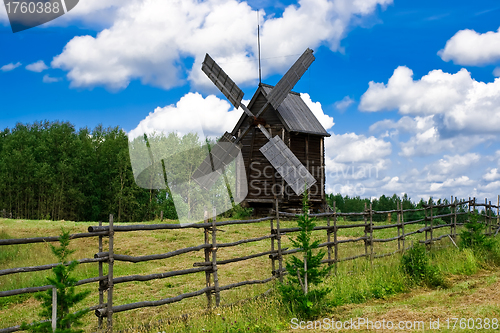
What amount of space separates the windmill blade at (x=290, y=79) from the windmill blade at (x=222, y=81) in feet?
6.74

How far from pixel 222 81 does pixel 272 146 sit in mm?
4984

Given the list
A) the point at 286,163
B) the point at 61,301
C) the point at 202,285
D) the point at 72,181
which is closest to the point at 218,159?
the point at 286,163

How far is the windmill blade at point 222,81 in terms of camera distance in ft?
72.2

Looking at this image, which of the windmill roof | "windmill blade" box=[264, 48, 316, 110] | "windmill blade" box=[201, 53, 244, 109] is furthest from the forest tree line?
"windmill blade" box=[264, 48, 316, 110]

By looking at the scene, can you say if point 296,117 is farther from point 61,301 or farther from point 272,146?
point 61,301

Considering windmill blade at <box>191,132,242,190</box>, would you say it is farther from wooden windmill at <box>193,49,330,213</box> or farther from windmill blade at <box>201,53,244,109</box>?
windmill blade at <box>201,53,244,109</box>

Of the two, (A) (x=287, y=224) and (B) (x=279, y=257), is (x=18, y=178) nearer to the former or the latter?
(A) (x=287, y=224)

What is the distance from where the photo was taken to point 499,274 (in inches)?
379

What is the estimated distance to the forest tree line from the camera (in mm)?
34406

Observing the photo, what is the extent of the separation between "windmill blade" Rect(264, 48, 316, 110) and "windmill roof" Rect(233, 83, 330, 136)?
2.44ft

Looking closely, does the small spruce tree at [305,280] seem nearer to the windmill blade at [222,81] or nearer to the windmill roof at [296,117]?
the windmill roof at [296,117]

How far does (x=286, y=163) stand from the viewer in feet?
66.1

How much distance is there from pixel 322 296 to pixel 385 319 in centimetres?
100

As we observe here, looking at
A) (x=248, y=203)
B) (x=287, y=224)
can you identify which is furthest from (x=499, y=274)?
(x=248, y=203)
